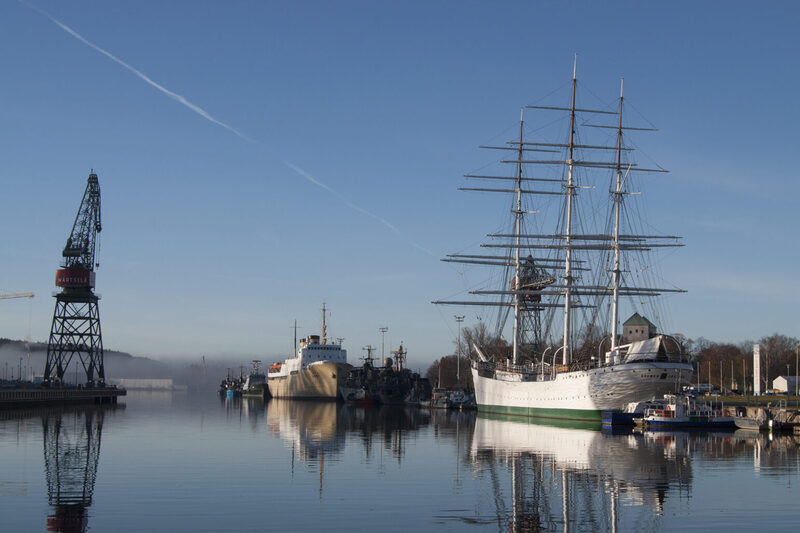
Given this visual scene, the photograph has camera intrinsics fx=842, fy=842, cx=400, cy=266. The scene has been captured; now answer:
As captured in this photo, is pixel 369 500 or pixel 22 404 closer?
pixel 369 500

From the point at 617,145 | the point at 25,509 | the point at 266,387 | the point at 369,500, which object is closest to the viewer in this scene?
the point at 25,509

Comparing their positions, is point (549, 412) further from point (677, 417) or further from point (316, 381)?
point (316, 381)

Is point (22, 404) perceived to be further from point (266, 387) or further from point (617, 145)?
point (266, 387)

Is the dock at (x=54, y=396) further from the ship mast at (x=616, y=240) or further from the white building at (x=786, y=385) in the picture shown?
the white building at (x=786, y=385)

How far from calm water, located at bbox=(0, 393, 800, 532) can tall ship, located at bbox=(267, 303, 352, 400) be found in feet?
303

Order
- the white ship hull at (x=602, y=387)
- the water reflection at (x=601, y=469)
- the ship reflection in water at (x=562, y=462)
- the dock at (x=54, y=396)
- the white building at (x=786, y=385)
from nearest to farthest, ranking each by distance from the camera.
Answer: the water reflection at (x=601, y=469) → the ship reflection in water at (x=562, y=462) → the white ship hull at (x=602, y=387) → the dock at (x=54, y=396) → the white building at (x=786, y=385)

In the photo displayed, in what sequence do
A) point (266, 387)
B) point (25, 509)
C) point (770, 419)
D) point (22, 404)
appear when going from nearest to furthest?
point (25, 509) < point (770, 419) < point (22, 404) < point (266, 387)

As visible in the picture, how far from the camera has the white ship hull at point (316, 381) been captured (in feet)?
468

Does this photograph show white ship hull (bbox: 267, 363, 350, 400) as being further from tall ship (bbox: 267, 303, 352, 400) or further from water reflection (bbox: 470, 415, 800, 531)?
water reflection (bbox: 470, 415, 800, 531)

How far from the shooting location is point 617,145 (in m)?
81.0

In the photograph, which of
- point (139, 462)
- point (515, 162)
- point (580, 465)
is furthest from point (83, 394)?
point (580, 465)

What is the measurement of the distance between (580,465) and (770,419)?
33640 millimetres

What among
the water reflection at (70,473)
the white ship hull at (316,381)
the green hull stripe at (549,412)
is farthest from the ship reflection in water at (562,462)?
the white ship hull at (316,381)

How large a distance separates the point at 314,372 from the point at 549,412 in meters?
74.5
